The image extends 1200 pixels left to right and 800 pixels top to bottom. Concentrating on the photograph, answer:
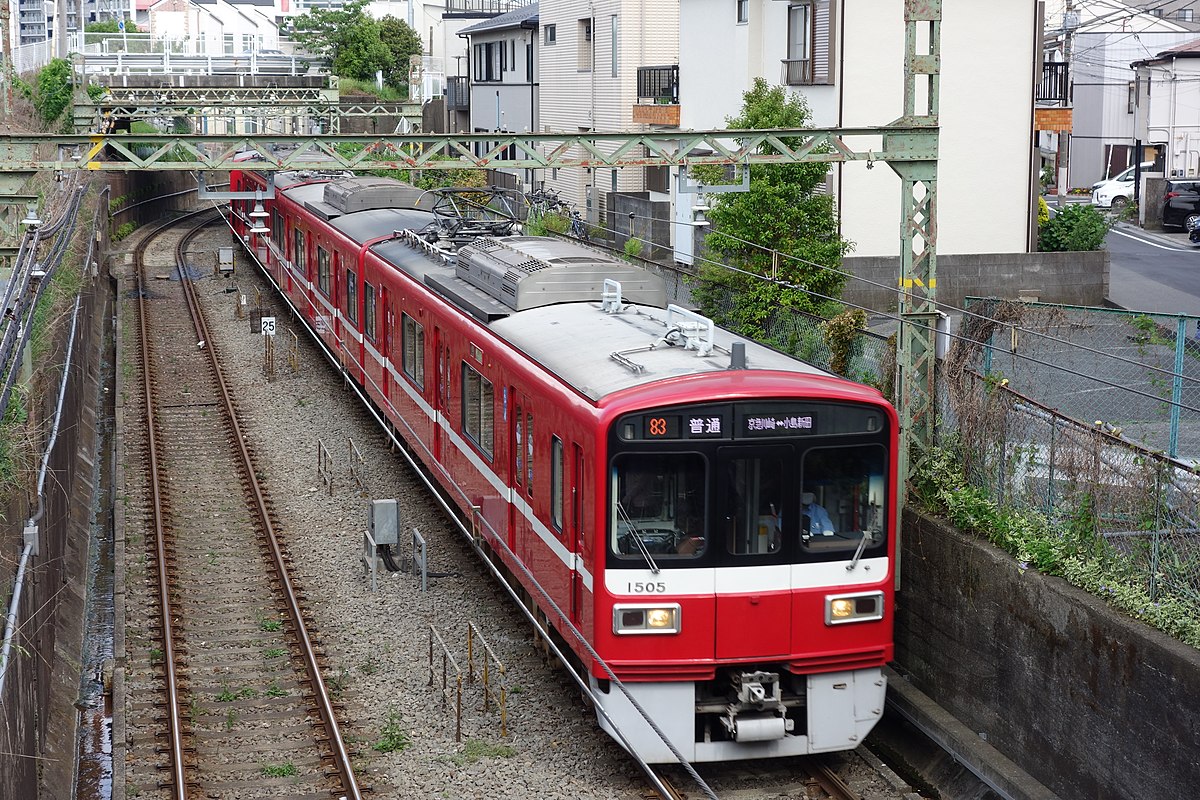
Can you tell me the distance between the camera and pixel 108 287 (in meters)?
30.7

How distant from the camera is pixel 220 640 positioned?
11852 mm

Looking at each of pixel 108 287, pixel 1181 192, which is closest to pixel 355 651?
pixel 108 287

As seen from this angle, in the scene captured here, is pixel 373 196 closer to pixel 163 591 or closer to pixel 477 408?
pixel 163 591

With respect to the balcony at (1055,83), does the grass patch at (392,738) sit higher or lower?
lower

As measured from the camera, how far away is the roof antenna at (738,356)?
8797 mm

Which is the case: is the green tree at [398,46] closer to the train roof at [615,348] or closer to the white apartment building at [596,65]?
the white apartment building at [596,65]

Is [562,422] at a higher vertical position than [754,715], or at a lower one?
higher

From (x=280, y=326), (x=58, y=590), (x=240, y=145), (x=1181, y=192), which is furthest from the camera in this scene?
(x=1181, y=192)

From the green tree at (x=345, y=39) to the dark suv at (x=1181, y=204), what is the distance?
33056mm

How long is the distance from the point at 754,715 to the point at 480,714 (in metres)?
2.28

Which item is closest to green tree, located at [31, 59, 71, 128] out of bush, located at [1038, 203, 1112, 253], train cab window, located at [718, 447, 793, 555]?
bush, located at [1038, 203, 1112, 253]

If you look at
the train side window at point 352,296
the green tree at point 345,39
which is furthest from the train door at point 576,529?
the green tree at point 345,39

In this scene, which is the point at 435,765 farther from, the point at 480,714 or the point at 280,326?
the point at 280,326

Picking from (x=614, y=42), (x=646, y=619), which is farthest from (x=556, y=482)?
(x=614, y=42)
